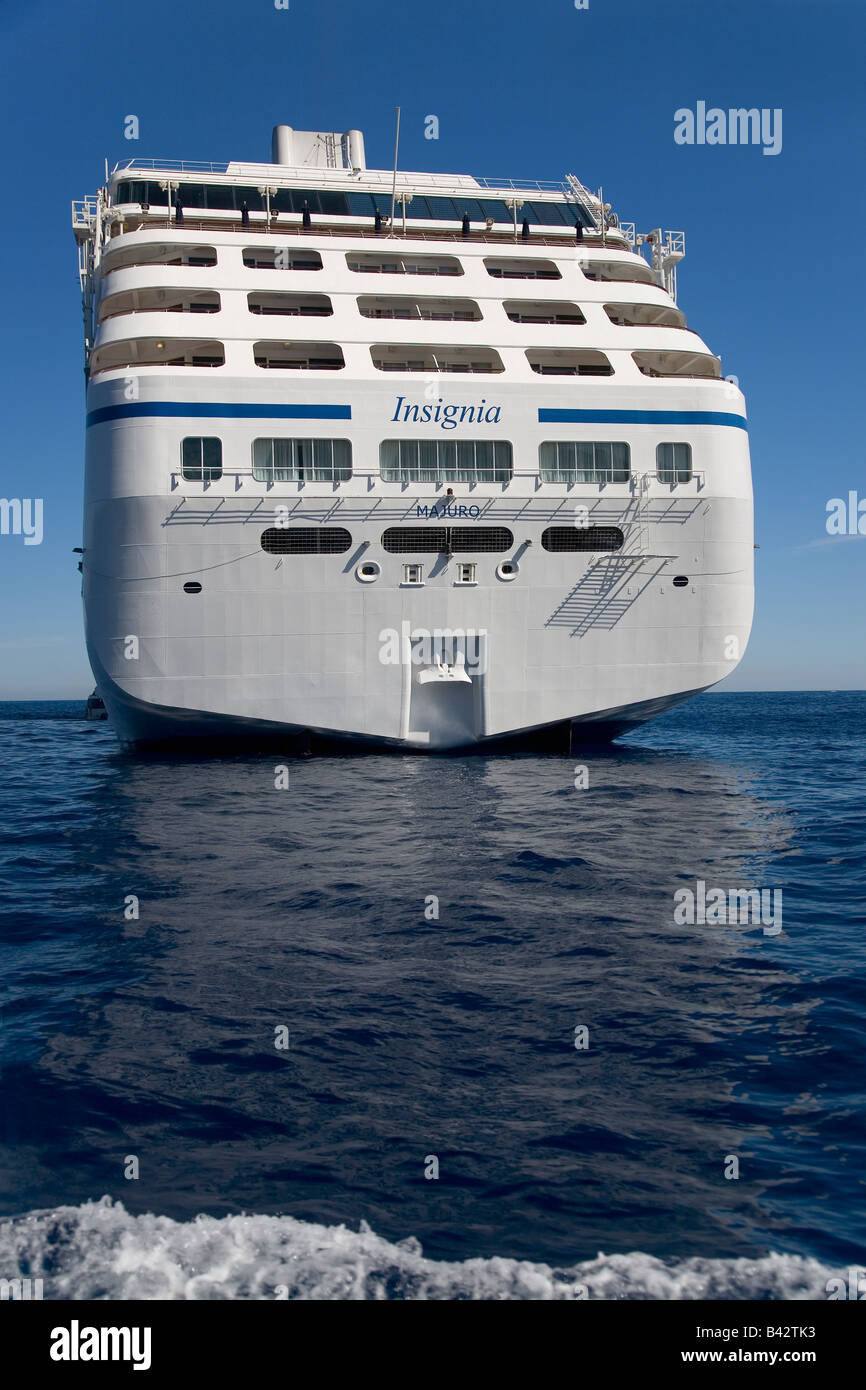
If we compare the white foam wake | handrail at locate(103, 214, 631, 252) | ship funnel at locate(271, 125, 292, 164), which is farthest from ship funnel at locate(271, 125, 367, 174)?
the white foam wake

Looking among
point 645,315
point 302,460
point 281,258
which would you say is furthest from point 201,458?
point 645,315

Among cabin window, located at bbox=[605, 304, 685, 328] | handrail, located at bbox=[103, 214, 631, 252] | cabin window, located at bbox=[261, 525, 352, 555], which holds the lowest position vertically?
cabin window, located at bbox=[261, 525, 352, 555]

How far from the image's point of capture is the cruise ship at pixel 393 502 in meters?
20.1

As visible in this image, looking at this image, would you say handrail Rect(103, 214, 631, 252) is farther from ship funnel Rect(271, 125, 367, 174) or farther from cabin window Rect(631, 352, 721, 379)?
ship funnel Rect(271, 125, 367, 174)

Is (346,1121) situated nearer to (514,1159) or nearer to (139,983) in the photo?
(514,1159)

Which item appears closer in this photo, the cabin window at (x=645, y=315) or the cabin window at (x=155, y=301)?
the cabin window at (x=155, y=301)

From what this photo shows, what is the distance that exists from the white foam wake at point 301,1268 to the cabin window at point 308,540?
659 inches

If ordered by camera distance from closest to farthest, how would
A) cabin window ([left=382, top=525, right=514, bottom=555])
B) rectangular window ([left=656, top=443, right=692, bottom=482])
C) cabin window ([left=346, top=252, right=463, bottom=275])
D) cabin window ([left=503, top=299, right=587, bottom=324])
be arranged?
cabin window ([left=382, top=525, right=514, bottom=555]) → rectangular window ([left=656, top=443, right=692, bottom=482]) → cabin window ([left=503, top=299, right=587, bottom=324]) → cabin window ([left=346, top=252, right=463, bottom=275])

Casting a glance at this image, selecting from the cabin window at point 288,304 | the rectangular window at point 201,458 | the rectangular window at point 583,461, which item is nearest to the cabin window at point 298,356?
the cabin window at point 288,304

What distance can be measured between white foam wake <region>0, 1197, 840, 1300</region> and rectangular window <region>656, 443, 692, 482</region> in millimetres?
19685

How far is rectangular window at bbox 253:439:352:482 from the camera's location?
20.4 meters

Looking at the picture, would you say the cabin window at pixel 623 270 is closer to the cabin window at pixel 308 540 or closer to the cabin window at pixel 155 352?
the cabin window at pixel 155 352

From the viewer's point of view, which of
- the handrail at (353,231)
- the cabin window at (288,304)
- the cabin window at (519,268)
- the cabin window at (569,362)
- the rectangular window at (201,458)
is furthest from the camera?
the cabin window at (519,268)
